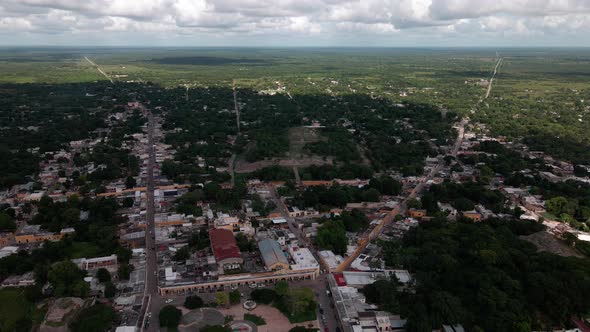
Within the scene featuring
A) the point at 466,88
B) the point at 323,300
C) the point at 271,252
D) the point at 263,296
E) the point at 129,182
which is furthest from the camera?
the point at 466,88

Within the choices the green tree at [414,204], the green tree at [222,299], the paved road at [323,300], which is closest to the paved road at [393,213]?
the green tree at [414,204]

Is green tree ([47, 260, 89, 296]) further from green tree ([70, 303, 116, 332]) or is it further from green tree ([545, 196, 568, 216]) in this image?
green tree ([545, 196, 568, 216])

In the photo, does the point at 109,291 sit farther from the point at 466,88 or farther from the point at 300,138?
the point at 466,88

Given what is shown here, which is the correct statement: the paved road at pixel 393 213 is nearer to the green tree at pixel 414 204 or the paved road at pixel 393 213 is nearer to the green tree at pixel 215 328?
the green tree at pixel 414 204

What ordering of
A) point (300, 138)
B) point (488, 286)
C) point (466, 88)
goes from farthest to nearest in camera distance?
point (466, 88) → point (300, 138) → point (488, 286)

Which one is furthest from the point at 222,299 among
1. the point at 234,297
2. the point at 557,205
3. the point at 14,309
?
the point at 557,205

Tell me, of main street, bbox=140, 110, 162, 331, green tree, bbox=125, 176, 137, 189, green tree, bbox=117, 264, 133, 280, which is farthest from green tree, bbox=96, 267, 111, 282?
green tree, bbox=125, 176, 137, 189

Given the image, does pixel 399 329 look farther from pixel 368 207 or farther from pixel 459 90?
pixel 459 90

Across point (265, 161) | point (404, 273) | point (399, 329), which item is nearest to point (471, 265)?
point (404, 273)
